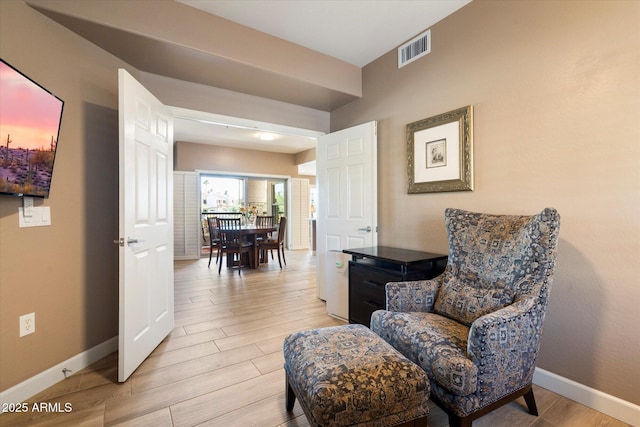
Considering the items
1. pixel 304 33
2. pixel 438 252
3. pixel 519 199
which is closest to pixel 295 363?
pixel 438 252

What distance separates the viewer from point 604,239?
1593 millimetres

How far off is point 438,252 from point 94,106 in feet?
9.96

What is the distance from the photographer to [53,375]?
1.86 m

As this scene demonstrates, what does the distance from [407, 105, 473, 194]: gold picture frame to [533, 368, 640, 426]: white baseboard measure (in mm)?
1358

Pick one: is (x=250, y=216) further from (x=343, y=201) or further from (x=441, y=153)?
(x=441, y=153)

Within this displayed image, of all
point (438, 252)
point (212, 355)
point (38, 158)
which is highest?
point (38, 158)

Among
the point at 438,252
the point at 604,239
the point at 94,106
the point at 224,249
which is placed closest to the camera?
the point at 604,239

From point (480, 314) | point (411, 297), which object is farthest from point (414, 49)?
point (480, 314)

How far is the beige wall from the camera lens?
152 centimetres

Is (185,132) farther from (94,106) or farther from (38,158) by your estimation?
(38,158)

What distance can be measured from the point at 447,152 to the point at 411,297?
4.21 ft

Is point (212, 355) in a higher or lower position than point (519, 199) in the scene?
lower

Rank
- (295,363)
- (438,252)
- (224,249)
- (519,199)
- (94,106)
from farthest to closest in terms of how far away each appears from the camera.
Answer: (224,249) → (438,252) → (94,106) → (519,199) → (295,363)

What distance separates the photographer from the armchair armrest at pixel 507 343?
1.25 metres
